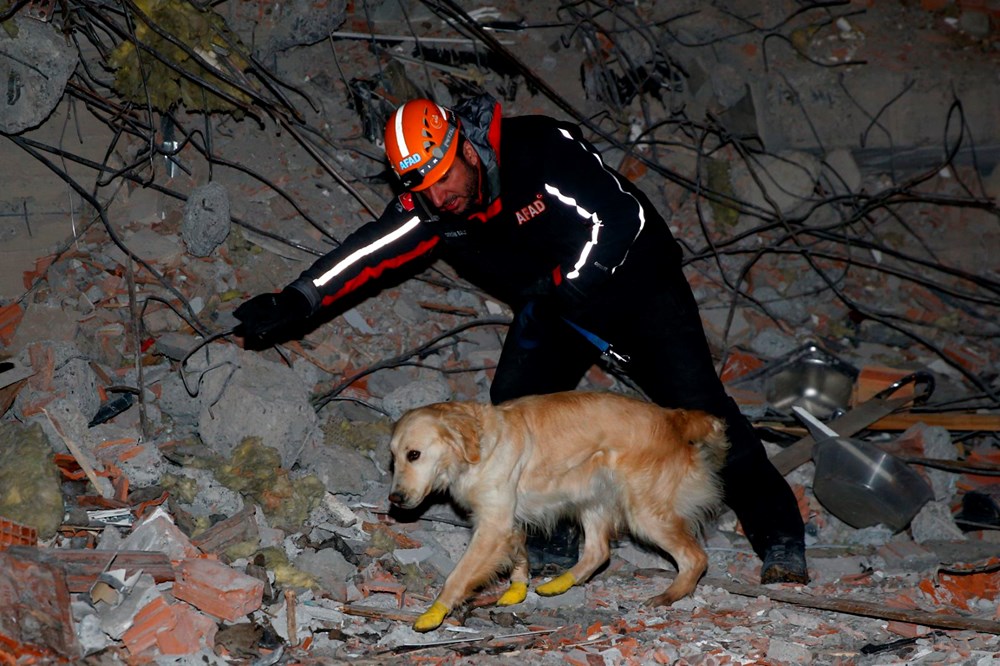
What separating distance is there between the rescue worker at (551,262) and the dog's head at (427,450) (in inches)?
30.8

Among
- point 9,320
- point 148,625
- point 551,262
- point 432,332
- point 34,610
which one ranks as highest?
point 551,262

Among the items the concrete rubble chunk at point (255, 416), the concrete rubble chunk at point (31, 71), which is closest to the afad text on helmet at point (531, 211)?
the concrete rubble chunk at point (255, 416)

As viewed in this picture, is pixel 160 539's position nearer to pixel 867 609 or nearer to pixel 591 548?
pixel 591 548

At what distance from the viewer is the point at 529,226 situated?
16.1ft

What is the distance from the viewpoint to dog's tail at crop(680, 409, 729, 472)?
4.87 meters

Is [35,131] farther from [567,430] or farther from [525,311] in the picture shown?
[567,430]

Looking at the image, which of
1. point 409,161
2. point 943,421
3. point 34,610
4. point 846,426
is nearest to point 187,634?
point 34,610

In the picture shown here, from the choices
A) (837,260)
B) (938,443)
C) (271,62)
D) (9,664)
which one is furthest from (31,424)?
(837,260)

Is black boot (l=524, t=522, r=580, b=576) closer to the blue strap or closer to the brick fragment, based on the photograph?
the blue strap

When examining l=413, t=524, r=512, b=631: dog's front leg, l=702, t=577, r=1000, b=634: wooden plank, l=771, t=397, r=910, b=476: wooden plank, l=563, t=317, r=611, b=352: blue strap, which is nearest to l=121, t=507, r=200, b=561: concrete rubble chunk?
l=413, t=524, r=512, b=631: dog's front leg

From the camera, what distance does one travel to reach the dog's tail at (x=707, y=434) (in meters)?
4.87

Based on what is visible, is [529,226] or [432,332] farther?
[432,332]

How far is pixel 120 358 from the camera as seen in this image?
5801 millimetres

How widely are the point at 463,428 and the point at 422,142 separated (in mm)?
1371
